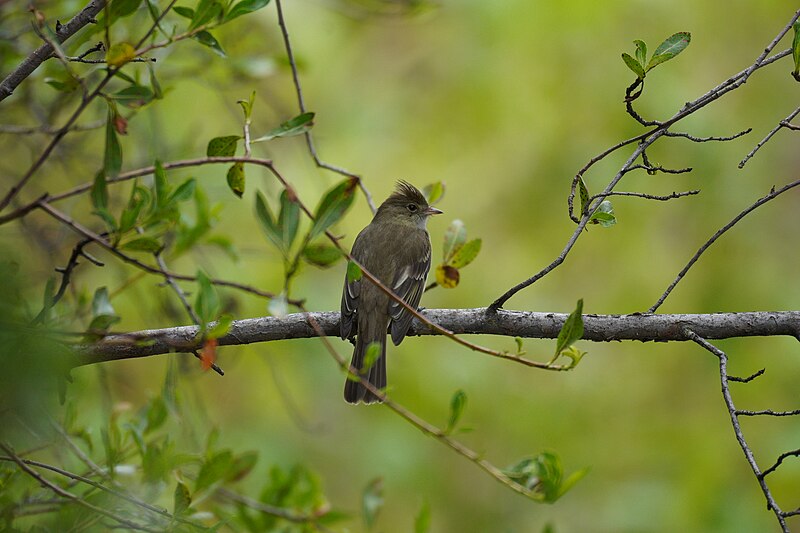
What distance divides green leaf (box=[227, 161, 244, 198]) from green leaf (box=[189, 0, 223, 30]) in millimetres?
370

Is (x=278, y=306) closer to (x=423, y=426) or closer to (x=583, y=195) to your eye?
(x=423, y=426)

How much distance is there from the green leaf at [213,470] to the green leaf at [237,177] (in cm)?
82

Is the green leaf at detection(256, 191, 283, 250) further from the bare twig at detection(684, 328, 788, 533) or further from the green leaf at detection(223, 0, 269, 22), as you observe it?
the bare twig at detection(684, 328, 788, 533)

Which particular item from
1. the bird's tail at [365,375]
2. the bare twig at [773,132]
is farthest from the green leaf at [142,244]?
the bird's tail at [365,375]

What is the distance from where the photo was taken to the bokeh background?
5227mm

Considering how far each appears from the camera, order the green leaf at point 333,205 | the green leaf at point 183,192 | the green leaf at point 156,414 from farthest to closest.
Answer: the green leaf at point 156,414
the green leaf at point 183,192
the green leaf at point 333,205

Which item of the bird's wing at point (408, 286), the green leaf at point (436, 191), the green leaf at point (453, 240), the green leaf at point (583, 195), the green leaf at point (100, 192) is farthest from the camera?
the bird's wing at point (408, 286)

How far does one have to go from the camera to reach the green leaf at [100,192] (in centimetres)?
190

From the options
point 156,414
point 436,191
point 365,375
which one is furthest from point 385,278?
point 156,414

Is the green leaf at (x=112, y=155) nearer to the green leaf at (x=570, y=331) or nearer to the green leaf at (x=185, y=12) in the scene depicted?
the green leaf at (x=185, y=12)

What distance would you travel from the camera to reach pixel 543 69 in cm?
587

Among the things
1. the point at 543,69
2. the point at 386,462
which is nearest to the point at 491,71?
the point at 543,69

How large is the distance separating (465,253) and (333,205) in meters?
0.70

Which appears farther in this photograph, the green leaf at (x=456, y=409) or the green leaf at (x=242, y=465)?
the green leaf at (x=242, y=465)
